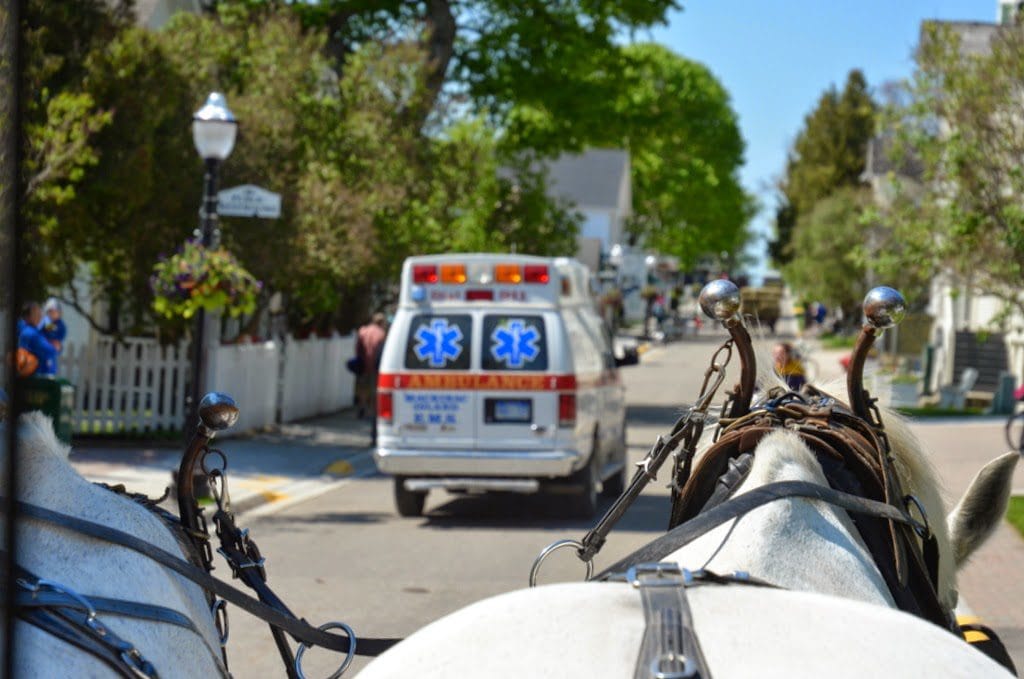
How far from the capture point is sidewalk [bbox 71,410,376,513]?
48.4ft

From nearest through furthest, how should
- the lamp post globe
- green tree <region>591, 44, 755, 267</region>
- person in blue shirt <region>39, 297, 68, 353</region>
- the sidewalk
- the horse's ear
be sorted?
the horse's ear → the lamp post globe → the sidewalk → person in blue shirt <region>39, 297, 68, 353</region> → green tree <region>591, 44, 755, 267</region>

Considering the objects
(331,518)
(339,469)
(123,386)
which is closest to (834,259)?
(123,386)

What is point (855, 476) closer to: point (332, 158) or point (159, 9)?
point (332, 158)

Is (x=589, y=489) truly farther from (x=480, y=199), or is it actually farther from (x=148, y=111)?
(x=480, y=199)

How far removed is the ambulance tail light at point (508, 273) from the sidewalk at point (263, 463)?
3.28 m

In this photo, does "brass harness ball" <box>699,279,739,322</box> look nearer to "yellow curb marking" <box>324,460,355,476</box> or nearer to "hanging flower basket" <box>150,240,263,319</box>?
"hanging flower basket" <box>150,240,263,319</box>

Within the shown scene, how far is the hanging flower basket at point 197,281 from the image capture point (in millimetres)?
15109

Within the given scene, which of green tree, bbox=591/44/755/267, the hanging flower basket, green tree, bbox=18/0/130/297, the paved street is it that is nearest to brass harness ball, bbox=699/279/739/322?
the paved street

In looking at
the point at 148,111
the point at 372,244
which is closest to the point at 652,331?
the point at 372,244

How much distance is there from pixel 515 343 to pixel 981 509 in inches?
382

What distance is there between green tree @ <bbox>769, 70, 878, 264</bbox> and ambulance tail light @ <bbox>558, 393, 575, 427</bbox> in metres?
60.3

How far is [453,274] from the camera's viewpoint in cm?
1394

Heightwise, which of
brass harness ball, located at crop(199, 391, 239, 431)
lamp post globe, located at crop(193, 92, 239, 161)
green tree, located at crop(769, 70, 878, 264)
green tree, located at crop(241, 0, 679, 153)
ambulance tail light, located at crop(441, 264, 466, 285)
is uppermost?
green tree, located at crop(769, 70, 878, 264)

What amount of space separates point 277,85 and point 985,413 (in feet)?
52.1
